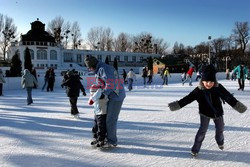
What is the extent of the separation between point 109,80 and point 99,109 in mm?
479

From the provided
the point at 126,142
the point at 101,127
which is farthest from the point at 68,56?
the point at 101,127

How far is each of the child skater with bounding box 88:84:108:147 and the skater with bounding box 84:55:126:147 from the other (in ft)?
0.20

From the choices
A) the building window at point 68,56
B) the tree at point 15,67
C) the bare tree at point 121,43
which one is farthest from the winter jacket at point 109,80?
the bare tree at point 121,43

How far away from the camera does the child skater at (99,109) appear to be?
3875 millimetres

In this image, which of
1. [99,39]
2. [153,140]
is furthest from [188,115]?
[99,39]

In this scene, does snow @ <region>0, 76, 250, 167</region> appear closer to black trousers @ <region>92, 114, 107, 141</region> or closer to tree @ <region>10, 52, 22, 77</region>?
black trousers @ <region>92, 114, 107, 141</region>

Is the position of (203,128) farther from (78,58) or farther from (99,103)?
(78,58)

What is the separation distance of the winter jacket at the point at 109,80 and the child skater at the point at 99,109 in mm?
92

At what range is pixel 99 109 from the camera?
4.01 meters

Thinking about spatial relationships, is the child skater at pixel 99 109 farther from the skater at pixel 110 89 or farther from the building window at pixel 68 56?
the building window at pixel 68 56

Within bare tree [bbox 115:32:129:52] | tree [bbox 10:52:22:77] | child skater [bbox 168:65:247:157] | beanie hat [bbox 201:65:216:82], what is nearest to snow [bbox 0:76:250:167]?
child skater [bbox 168:65:247:157]

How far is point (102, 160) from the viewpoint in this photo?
3648 mm

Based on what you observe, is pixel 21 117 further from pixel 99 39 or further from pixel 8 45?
pixel 99 39

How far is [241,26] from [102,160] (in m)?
57.6
